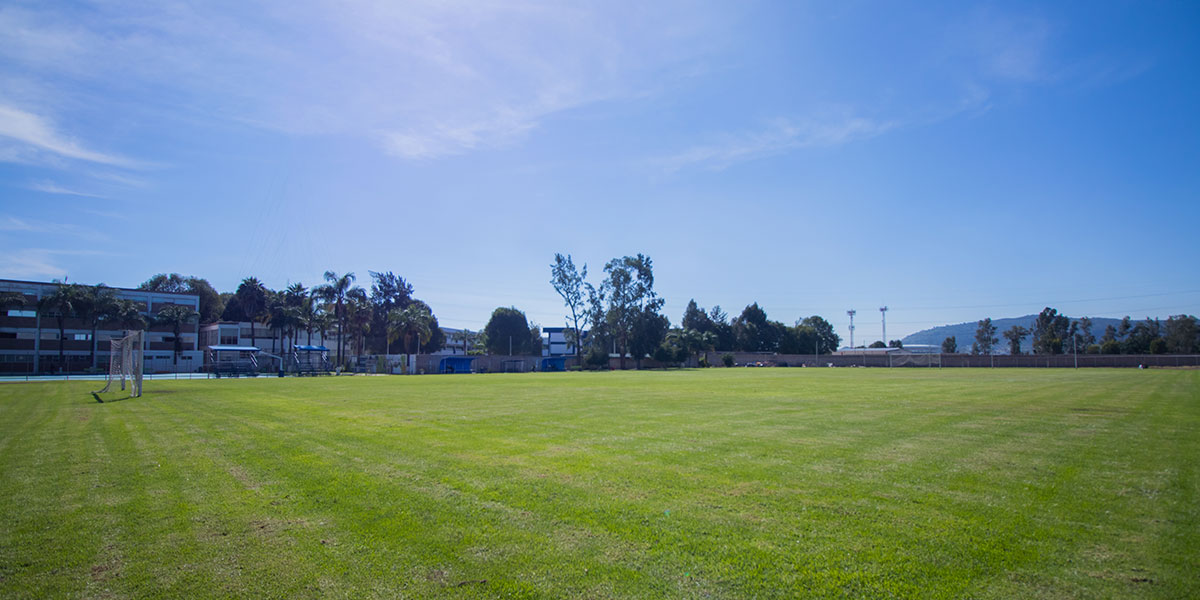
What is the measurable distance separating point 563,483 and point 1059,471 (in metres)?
7.14

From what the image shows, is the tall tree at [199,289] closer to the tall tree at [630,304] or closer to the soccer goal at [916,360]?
the tall tree at [630,304]

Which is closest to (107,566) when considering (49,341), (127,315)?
(127,315)

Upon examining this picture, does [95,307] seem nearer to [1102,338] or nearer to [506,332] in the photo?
[506,332]

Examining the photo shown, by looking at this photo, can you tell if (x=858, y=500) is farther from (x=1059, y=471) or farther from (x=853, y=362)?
(x=853, y=362)

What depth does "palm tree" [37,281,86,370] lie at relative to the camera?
65.0 metres

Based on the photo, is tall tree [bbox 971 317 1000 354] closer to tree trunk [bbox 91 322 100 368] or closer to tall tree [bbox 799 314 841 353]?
tall tree [bbox 799 314 841 353]

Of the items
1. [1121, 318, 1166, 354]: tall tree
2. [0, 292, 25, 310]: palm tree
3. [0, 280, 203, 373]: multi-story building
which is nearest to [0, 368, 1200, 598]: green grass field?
[0, 280, 203, 373]: multi-story building

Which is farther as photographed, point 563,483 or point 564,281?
point 564,281

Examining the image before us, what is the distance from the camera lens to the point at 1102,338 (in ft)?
389

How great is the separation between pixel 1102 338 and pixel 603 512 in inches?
6009

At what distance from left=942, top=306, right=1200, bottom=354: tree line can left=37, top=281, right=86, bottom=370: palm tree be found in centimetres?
12881

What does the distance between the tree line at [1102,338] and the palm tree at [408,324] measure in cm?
9354

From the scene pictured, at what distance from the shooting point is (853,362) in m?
94.7

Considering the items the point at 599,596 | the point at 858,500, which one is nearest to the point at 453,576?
the point at 599,596
